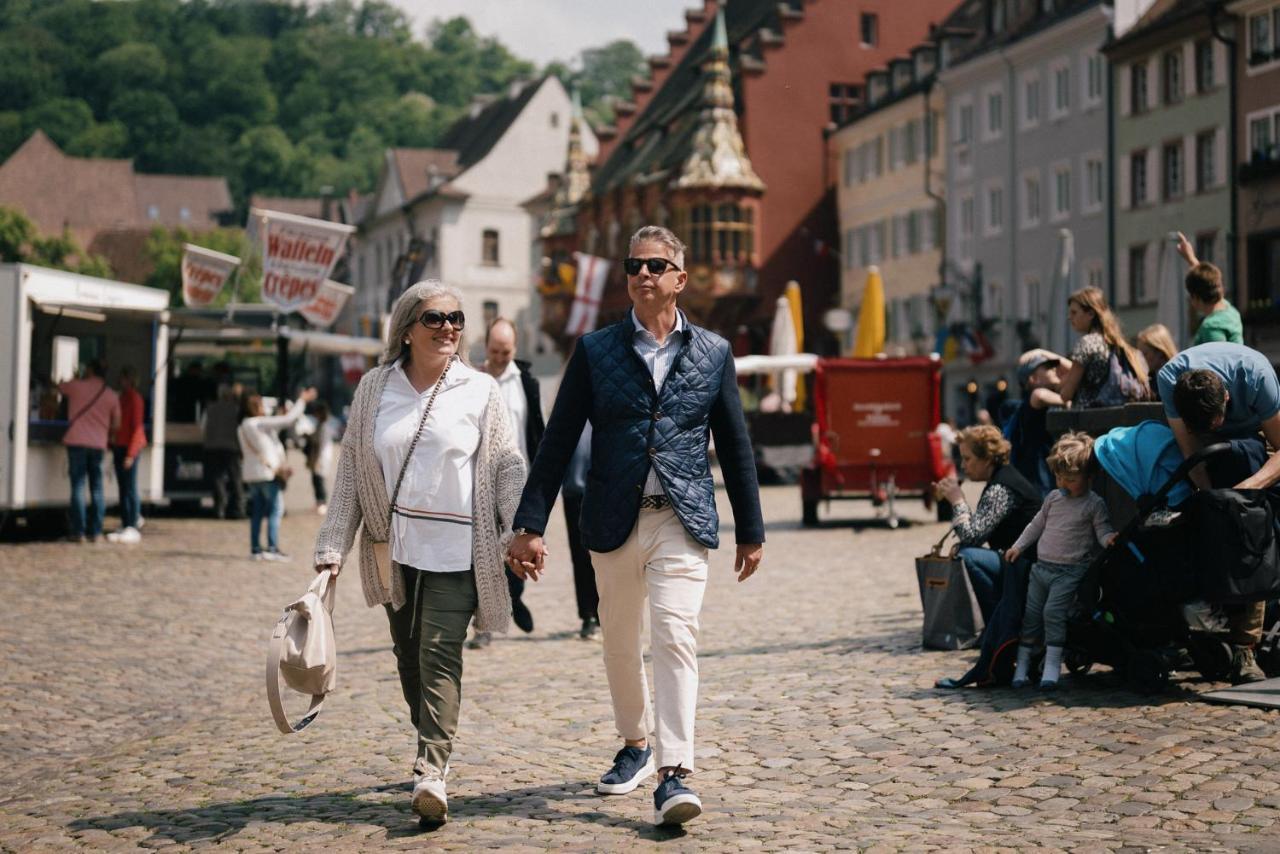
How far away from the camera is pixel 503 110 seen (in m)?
105

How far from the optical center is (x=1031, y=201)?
56719 mm

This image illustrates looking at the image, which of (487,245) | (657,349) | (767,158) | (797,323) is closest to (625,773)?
(657,349)

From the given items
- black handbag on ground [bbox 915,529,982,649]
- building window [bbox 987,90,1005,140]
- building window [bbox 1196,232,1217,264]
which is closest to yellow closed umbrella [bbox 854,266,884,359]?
building window [bbox 1196,232,1217,264]

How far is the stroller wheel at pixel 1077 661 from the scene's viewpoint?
965 centimetres

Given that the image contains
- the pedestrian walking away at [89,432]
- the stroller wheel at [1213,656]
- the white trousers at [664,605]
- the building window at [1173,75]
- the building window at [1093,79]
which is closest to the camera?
the white trousers at [664,605]

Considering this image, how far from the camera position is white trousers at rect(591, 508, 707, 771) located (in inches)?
273

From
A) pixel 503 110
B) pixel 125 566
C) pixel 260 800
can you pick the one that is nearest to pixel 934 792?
pixel 260 800

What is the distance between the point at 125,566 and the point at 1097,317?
10.9 m

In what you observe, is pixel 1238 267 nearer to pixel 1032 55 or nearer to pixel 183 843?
pixel 1032 55

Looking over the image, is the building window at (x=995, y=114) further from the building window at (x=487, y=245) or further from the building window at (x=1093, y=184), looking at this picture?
the building window at (x=487, y=245)

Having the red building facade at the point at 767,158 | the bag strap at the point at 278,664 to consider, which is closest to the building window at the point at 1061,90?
the red building facade at the point at 767,158

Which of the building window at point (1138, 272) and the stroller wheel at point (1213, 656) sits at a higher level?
the building window at point (1138, 272)

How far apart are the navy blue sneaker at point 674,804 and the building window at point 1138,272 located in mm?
45967

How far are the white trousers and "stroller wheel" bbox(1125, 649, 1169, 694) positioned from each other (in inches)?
114
